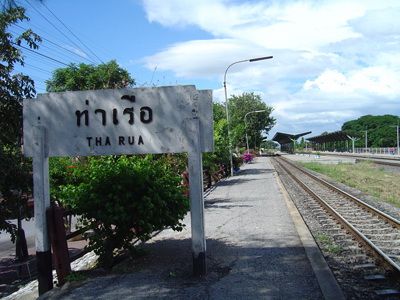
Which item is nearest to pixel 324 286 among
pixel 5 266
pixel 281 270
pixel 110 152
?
pixel 281 270

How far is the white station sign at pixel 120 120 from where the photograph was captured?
21.8ft

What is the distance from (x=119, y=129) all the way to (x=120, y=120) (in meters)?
0.12

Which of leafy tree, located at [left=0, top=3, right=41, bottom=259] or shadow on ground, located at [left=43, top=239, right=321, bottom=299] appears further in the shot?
leafy tree, located at [left=0, top=3, right=41, bottom=259]

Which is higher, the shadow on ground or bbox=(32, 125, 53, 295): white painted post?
bbox=(32, 125, 53, 295): white painted post

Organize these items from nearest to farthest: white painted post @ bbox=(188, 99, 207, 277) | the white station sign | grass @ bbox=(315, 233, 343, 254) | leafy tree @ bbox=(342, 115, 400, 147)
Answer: white painted post @ bbox=(188, 99, 207, 277), the white station sign, grass @ bbox=(315, 233, 343, 254), leafy tree @ bbox=(342, 115, 400, 147)

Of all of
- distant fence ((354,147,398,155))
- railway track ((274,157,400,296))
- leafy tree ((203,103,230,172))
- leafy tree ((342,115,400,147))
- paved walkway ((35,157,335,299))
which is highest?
leafy tree ((342,115,400,147))

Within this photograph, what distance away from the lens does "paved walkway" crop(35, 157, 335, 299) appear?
5.94 metres

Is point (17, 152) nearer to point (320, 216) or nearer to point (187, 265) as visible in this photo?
point (187, 265)

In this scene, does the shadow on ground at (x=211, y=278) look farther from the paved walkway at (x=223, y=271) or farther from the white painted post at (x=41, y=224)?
the white painted post at (x=41, y=224)

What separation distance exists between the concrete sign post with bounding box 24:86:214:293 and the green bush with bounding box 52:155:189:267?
0.58m

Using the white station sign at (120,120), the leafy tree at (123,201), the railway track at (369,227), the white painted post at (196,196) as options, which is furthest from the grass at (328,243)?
the white station sign at (120,120)

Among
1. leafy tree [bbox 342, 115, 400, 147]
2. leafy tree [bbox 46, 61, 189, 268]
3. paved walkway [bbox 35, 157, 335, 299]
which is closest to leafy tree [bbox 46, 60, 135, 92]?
paved walkway [bbox 35, 157, 335, 299]

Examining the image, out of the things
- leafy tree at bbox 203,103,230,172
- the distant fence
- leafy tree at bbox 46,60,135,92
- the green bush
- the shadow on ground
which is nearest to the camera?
the shadow on ground

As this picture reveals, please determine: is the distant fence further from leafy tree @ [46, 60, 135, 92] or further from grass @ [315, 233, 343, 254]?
Answer: grass @ [315, 233, 343, 254]
